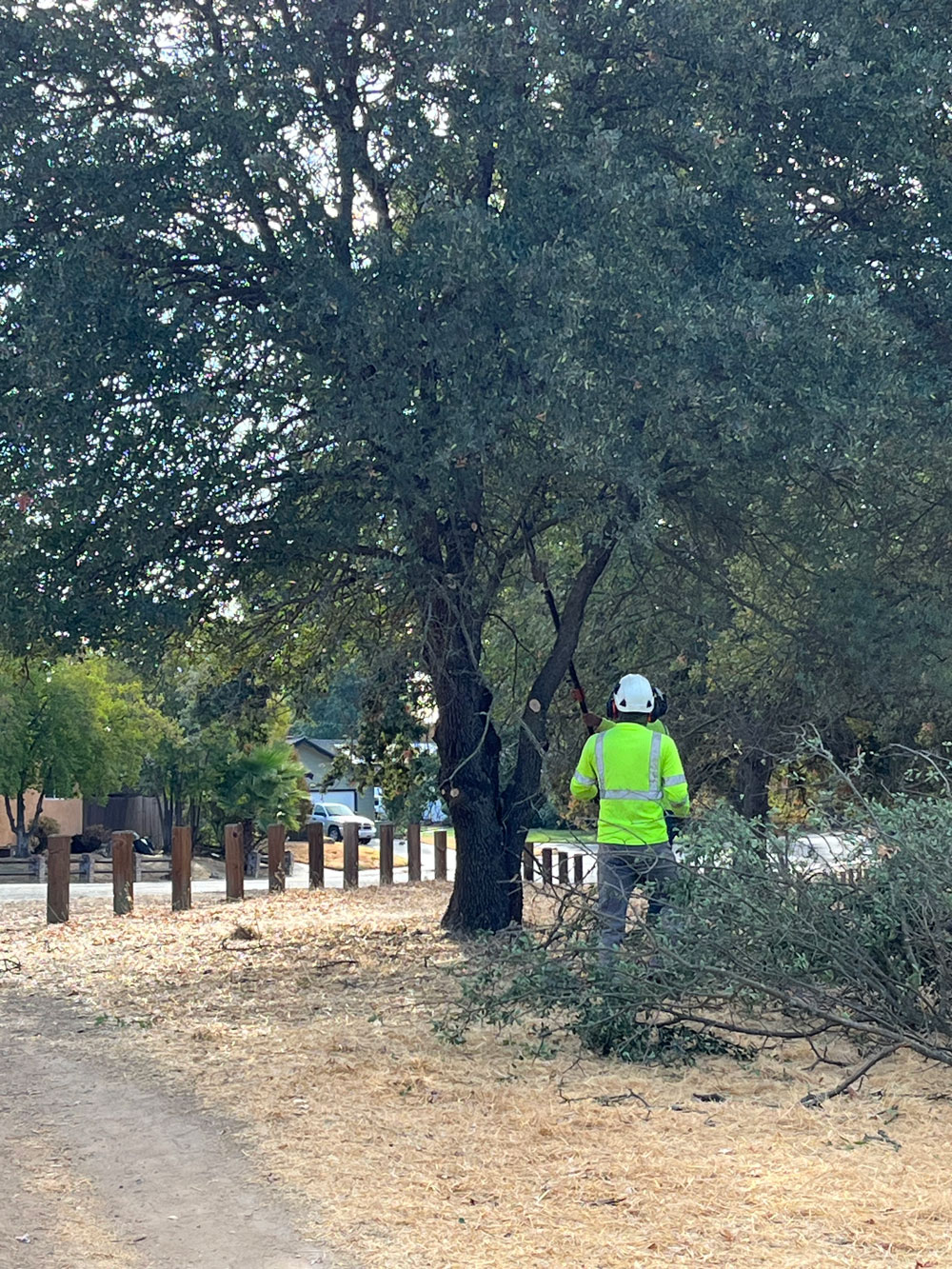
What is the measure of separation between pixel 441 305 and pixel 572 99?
1.86m

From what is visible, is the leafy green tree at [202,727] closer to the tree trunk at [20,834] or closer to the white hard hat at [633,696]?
the tree trunk at [20,834]

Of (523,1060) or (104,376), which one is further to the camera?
(104,376)

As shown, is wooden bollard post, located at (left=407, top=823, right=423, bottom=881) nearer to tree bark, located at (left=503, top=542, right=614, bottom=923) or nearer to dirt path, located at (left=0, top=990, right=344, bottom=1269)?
tree bark, located at (left=503, top=542, right=614, bottom=923)

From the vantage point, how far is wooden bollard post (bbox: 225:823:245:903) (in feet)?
58.2

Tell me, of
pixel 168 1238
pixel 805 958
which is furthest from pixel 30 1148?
pixel 805 958

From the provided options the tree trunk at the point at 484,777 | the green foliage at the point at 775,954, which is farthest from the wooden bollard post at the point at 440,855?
the green foliage at the point at 775,954

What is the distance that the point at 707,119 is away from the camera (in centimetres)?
1002

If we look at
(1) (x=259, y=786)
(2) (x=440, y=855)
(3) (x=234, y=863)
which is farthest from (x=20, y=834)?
(3) (x=234, y=863)

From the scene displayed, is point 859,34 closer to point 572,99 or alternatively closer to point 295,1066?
point 572,99

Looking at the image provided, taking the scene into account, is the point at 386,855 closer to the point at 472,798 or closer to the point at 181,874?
the point at 181,874

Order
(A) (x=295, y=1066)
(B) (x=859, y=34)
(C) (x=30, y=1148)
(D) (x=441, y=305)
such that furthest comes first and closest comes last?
(B) (x=859, y=34), (D) (x=441, y=305), (A) (x=295, y=1066), (C) (x=30, y=1148)

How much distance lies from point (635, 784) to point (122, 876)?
955 cm

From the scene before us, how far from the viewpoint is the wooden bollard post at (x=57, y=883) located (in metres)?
14.8

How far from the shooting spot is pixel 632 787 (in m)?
7.75
